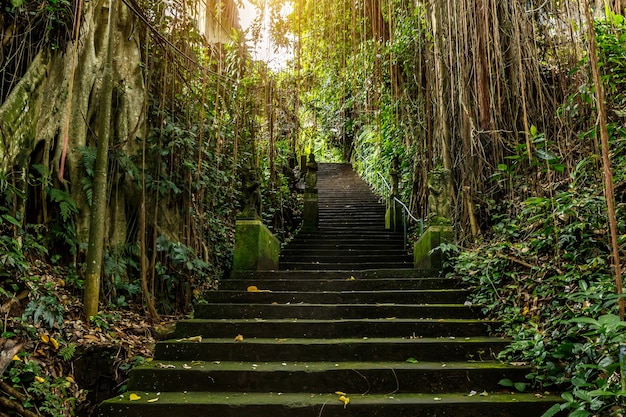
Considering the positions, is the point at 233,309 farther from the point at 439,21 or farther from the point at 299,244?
the point at 439,21

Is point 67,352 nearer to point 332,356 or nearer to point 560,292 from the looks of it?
point 332,356

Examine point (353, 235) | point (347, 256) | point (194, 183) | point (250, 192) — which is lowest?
point (347, 256)

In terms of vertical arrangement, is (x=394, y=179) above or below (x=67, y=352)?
above

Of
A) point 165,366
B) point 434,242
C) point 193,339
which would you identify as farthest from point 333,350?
point 434,242

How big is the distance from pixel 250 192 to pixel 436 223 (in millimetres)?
2313

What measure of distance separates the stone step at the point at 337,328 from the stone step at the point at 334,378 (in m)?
0.56

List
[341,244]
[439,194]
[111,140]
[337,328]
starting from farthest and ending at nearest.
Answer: [341,244]
[439,194]
[111,140]
[337,328]

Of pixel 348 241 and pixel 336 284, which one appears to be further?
pixel 348 241

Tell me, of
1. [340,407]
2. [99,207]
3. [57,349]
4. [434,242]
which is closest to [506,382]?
[340,407]

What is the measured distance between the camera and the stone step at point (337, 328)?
145 inches

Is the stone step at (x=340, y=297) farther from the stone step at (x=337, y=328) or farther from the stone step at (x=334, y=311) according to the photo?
the stone step at (x=337, y=328)

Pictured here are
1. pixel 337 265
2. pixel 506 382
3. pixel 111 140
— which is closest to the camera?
pixel 506 382

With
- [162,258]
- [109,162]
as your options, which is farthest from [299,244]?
[109,162]

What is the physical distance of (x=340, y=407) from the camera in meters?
2.73
